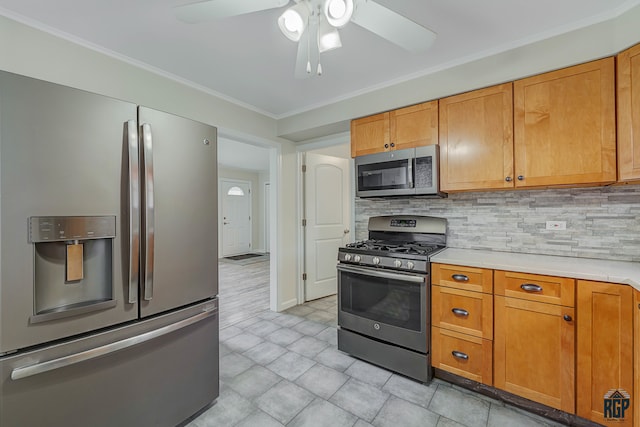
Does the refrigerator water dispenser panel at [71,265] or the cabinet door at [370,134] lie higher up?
the cabinet door at [370,134]

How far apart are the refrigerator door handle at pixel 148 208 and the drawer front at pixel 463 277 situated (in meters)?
1.80

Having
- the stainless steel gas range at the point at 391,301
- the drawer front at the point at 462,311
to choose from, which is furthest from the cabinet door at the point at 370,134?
the drawer front at the point at 462,311

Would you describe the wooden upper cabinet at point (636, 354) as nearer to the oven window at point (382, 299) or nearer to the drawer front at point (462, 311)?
the drawer front at point (462, 311)

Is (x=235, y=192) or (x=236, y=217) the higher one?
(x=235, y=192)

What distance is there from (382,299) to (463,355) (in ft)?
2.12

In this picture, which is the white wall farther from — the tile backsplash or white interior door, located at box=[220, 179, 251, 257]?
white interior door, located at box=[220, 179, 251, 257]

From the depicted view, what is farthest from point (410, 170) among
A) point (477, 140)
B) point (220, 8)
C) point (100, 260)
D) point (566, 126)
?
point (100, 260)

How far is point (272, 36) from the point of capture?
5.85 feet

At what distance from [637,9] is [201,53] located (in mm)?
2688

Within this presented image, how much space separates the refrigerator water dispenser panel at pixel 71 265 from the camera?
108 centimetres

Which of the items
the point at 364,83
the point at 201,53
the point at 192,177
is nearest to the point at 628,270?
the point at 364,83

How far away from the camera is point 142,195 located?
1349 mm

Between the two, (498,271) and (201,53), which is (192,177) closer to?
(201,53)

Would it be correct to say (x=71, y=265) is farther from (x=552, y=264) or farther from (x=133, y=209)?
(x=552, y=264)
